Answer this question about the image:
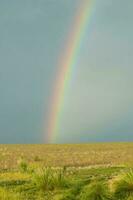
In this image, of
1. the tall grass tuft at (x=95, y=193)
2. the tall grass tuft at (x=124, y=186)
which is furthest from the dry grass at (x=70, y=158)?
the tall grass tuft at (x=95, y=193)

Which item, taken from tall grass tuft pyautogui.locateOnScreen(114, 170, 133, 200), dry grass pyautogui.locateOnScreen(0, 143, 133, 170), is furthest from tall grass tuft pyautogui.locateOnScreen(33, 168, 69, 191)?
dry grass pyautogui.locateOnScreen(0, 143, 133, 170)

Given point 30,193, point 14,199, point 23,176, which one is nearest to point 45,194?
point 30,193

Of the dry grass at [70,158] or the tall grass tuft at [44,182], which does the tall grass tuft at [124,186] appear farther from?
the dry grass at [70,158]

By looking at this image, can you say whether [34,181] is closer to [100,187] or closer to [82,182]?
[82,182]

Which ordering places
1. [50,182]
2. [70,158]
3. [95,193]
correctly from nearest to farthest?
[95,193]
[50,182]
[70,158]

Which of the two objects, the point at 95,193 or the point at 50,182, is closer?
the point at 95,193

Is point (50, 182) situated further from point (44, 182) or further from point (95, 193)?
point (95, 193)

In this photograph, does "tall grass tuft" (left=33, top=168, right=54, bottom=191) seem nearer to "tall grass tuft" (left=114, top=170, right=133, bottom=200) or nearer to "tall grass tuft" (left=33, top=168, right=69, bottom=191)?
"tall grass tuft" (left=33, top=168, right=69, bottom=191)

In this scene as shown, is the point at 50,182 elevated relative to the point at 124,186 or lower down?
elevated

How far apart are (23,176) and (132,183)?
9130 mm

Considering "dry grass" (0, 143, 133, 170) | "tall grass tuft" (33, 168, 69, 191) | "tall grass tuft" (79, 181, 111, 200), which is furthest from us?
"dry grass" (0, 143, 133, 170)

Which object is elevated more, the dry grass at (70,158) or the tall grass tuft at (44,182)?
the dry grass at (70,158)

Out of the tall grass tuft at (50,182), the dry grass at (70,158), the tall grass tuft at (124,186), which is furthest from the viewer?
the dry grass at (70,158)

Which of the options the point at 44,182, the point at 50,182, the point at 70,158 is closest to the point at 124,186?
the point at 50,182
